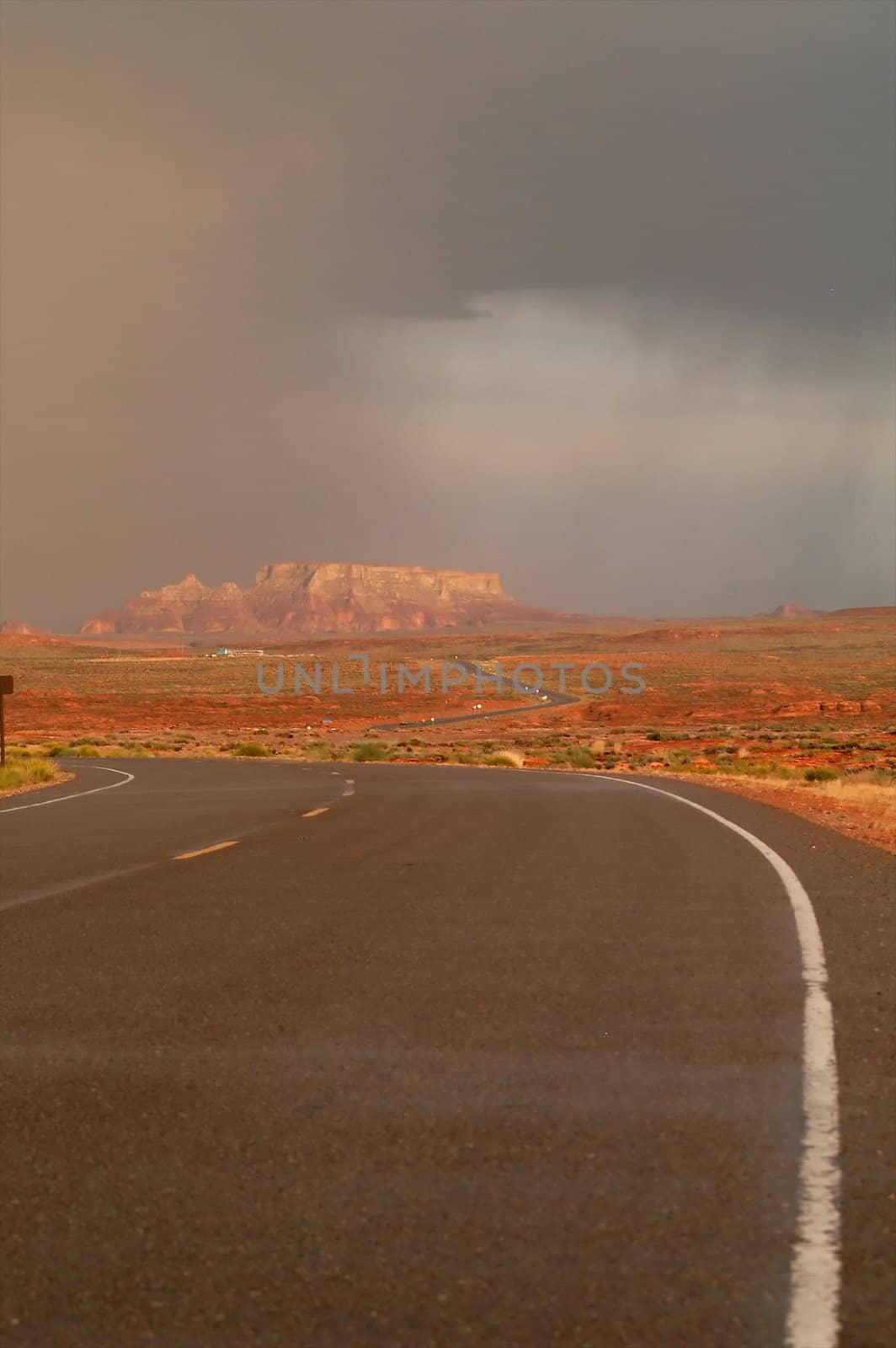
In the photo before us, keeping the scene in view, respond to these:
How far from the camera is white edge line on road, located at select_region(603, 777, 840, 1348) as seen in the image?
3.54m

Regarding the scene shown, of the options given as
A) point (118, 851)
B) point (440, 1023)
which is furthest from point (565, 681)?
point (440, 1023)

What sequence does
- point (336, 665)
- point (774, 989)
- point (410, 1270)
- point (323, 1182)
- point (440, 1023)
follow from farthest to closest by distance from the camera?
1. point (336, 665)
2. point (774, 989)
3. point (440, 1023)
4. point (323, 1182)
5. point (410, 1270)

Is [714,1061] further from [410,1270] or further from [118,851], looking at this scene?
[118,851]

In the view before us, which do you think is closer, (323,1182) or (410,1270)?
(410,1270)

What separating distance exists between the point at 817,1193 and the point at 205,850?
11.5 meters

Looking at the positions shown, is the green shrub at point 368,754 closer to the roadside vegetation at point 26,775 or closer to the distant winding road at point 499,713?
the roadside vegetation at point 26,775

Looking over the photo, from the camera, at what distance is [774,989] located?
761 cm

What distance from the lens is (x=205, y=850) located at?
15.3 m

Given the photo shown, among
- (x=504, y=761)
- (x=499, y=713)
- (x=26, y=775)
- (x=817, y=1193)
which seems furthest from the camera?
(x=499, y=713)

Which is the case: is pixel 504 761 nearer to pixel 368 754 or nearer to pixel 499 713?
pixel 368 754

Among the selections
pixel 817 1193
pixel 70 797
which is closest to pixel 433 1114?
pixel 817 1193

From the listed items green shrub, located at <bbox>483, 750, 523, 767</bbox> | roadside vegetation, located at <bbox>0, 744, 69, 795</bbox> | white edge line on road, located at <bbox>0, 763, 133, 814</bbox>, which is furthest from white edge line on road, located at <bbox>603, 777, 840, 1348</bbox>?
green shrub, located at <bbox>483, 750, 523, 767</bbox>

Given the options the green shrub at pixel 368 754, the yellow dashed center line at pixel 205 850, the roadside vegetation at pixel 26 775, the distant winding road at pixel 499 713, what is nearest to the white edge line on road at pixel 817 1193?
Result: the yellow dashed center line at pixel 205 850

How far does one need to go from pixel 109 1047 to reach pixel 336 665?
5743 inches
